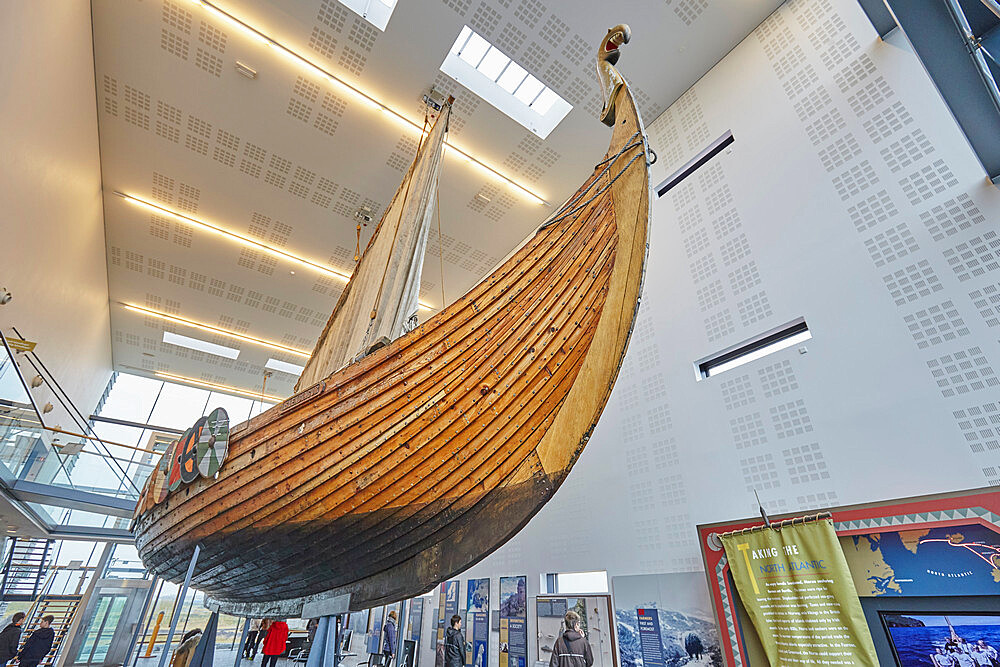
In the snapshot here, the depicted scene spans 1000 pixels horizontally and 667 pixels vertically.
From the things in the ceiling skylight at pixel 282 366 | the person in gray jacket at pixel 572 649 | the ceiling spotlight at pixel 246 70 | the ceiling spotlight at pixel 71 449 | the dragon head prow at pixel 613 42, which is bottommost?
the person in gray jacket at pixel 572 649

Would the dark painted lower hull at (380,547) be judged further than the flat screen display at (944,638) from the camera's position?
No

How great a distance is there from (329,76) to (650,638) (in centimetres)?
633

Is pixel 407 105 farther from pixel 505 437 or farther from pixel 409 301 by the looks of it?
pixel 505 437

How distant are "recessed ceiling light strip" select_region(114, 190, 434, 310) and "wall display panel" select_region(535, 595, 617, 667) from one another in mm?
5631

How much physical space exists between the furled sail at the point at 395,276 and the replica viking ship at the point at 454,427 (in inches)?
21.5

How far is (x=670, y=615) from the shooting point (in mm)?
3014

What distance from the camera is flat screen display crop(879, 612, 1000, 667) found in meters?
1.87

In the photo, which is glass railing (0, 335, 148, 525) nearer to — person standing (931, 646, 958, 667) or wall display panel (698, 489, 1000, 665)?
wall display panel (698, 489, 1000, 665)

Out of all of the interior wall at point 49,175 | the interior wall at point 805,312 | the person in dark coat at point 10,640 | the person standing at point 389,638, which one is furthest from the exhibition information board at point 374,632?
the interior wall at point 49,175

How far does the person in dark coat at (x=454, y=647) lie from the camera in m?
4.46

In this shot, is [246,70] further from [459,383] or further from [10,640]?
[10,640]

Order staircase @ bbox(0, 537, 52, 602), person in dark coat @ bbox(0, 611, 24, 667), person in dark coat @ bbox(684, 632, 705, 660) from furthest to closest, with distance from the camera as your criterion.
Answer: staircase @ bbox(0, 537, 52, 602), person in dark coat @ bbox(0, 611, 24, 667), person in dark coat @ bbox(684, 632, 705, 660)

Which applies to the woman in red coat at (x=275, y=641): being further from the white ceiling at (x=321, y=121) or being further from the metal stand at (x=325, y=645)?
the white ceiling at (x=321, y=121)

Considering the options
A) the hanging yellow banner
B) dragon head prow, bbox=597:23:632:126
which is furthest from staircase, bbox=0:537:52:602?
dragon head prow, bbox=597:23:632:126
